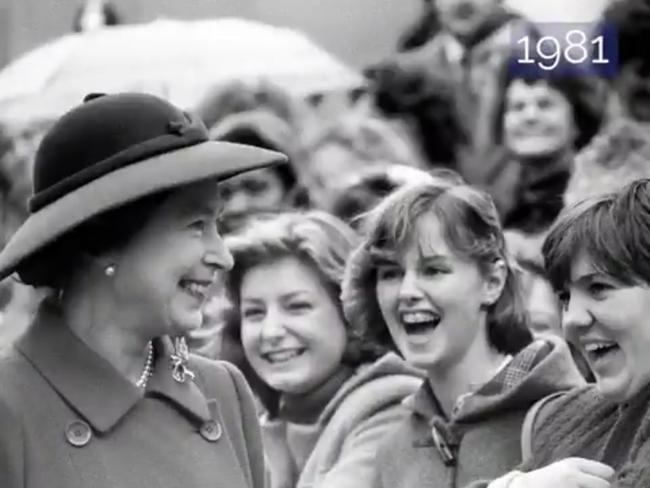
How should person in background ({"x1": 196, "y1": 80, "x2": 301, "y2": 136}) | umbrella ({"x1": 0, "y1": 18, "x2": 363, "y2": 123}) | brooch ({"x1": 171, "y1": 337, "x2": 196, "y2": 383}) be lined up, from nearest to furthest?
1. brooch ({"x1": 171, "y1": 337, "x2": 196, "y2": 383})
2. person in background ({"x1": 196, "y1": 80, "x2": 301, "y2": 136})
3. umbrella ({"x1": 0, "y1": 18, "x2": 363, "y2": 123})

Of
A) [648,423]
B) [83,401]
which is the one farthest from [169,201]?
[648,423]

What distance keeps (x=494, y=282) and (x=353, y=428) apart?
49 cm

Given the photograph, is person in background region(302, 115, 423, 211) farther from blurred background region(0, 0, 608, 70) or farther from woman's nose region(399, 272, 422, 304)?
woman's nose region(399, 272, 422, 304)

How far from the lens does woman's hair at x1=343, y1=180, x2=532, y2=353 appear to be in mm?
3295

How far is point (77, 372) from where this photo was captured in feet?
8.25

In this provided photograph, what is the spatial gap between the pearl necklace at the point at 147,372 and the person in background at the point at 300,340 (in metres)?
1.08

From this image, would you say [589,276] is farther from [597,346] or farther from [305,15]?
[305,15]

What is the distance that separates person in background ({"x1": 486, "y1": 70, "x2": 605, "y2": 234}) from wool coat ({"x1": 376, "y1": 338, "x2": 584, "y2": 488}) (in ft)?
4.42

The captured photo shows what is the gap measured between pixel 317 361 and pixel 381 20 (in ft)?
5.12

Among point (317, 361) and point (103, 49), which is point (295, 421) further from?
point (103, 49)

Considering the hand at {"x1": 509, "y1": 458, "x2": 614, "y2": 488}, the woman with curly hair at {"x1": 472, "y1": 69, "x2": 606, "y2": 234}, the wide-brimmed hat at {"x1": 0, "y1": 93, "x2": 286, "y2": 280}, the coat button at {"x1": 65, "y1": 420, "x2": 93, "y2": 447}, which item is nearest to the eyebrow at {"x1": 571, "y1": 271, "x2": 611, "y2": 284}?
the hand at {"x1": 509, "y1": 458, "x2": 614, "y2": 488}

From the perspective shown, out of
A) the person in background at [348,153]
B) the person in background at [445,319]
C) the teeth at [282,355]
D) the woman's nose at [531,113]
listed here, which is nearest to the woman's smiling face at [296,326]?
the teeth at [282,355]

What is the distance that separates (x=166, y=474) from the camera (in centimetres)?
252

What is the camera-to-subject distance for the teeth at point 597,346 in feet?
8.05
